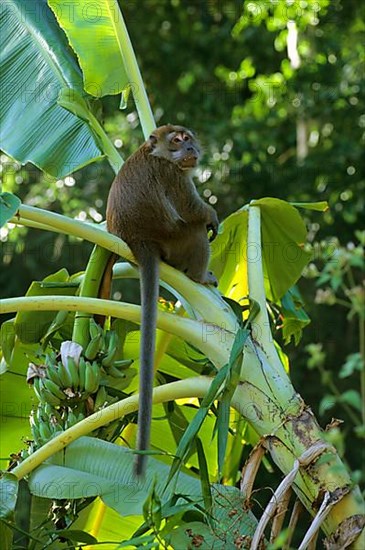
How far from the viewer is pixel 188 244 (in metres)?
2.46

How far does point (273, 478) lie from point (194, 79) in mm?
3083

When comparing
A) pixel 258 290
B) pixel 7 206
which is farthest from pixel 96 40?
pixel 7 206

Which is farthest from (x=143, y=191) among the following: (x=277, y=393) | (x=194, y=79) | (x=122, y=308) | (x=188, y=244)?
(x=194, y=79)

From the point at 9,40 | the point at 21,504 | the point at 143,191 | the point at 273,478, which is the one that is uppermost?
the point at 9,40

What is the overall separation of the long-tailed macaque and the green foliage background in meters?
3.31

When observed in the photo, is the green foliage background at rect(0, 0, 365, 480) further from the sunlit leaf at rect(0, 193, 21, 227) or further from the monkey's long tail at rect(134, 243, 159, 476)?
the sunlit leaf at rect(0, 193, 21, 227)

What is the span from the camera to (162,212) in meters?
2.45

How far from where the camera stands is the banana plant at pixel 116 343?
1.98 m

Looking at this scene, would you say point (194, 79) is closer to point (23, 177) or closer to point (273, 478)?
point (23, 177)

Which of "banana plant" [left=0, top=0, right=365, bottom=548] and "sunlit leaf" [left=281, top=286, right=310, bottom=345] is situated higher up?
"banana plant" [left=0, top=0, right=365, bottom=548]

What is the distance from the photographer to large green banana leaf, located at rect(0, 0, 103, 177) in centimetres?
262

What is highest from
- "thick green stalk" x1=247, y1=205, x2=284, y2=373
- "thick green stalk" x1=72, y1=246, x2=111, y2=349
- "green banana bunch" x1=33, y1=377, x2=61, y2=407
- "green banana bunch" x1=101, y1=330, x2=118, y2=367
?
"thick green stalk" x1=72, y1=246, x2=111, y2=349

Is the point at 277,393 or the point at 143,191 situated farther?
the point at 143,191

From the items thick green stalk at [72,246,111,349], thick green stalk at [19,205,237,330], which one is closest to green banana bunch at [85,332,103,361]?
thick green stalk at [72,246,111,349]
